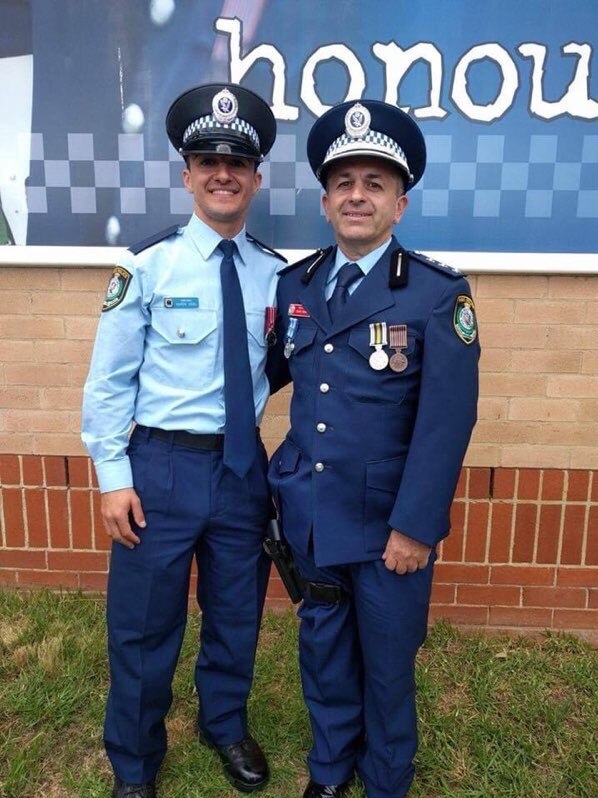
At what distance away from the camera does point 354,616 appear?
2121 mm

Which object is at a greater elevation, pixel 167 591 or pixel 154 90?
pixel 154 90

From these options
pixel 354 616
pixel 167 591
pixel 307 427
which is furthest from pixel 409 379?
pixel 167 591

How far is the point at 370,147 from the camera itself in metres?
1.86

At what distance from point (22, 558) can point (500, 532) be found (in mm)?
2121

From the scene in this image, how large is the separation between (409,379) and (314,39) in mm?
1577

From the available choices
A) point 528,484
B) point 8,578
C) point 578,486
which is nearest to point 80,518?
point 8,578

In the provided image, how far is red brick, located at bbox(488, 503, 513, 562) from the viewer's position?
9.94 ft

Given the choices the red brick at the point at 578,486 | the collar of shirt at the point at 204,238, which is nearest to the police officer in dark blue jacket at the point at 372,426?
the collar of shirt at the point at 204,238

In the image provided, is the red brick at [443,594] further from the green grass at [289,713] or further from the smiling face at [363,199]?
the smiling face at [363,199]

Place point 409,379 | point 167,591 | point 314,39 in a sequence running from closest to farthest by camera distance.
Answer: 1. point 409,379
2. point 167,591
3. point 314,39

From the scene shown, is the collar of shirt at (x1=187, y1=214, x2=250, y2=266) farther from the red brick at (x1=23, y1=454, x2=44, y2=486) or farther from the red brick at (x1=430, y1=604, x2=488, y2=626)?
the red brick at (x1=430, y1=604, x2=488, y2=626)

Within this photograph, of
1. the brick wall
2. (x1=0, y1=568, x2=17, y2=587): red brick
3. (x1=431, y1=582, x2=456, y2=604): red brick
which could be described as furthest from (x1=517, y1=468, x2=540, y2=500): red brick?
(x1=0, y1=568, x2=17, y2=587): red brick

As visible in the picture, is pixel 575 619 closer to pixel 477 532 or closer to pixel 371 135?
pixel 477 532

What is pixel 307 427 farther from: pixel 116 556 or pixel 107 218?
pixel 107 218
